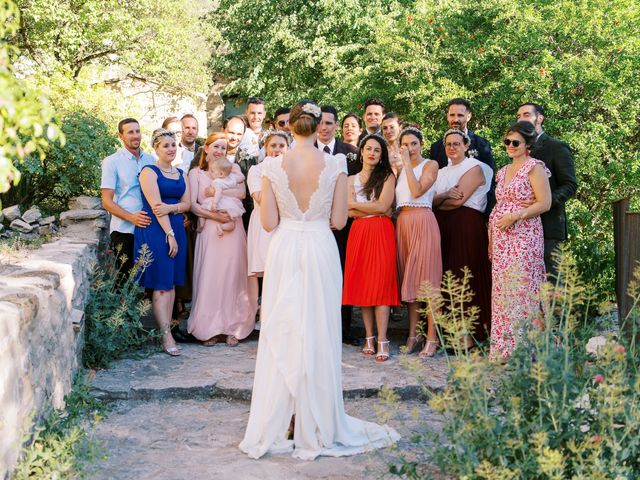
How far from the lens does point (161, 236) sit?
6.87m

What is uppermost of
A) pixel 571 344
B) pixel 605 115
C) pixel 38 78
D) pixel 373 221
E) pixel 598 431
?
pixel 38 78

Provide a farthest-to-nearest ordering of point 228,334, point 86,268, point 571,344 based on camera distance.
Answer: point 228,334, point 86,268, point 571,344

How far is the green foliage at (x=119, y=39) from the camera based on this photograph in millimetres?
18031

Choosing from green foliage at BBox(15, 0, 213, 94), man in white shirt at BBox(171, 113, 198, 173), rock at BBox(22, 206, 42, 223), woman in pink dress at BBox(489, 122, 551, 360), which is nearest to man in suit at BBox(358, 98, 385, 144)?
woman in pink dress at BBox(489, 122, 551, 360)

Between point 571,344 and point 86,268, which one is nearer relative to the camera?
point 571,344

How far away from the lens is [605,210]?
9.09 metres

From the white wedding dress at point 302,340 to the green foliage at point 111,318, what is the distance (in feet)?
6.51

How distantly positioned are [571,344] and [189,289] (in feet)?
14.7

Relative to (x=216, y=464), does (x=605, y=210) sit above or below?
above

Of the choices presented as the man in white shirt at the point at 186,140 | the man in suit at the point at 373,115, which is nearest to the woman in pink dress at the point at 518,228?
the man in suit at the point at 373,115

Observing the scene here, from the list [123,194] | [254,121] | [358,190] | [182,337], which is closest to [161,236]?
[123,194]

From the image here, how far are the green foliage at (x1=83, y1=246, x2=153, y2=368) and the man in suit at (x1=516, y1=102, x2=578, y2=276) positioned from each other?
345 cm

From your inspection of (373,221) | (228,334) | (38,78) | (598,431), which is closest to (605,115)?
(373,221)

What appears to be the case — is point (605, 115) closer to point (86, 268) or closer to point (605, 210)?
point (605, 210)
